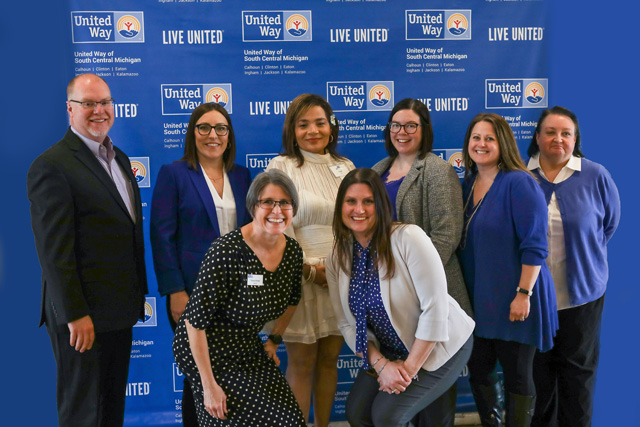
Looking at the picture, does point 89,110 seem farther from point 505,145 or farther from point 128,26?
point 505,145

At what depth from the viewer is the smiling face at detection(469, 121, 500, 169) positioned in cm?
245

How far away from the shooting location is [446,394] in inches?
94.4

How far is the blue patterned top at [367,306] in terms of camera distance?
2174 millimetres

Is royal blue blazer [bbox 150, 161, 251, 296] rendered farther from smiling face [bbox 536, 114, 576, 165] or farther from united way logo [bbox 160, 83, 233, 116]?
smiling face [bbox 536, 114, 576, 165]

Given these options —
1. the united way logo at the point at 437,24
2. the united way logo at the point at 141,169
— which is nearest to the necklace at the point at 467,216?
the united way logo at the point at 437,24

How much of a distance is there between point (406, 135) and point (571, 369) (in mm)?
1465

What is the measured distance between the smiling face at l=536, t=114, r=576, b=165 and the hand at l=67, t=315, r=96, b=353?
2246mm

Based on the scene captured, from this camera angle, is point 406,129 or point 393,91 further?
point 393,91

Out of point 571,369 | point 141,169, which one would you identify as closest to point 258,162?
point 141,169

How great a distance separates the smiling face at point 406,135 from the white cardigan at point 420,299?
0.60 meters

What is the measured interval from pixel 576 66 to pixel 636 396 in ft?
6.99

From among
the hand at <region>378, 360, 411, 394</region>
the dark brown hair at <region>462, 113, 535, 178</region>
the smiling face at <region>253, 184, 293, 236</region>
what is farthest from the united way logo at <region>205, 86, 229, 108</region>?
the hand at <region>378, 360, 411, 394</region>

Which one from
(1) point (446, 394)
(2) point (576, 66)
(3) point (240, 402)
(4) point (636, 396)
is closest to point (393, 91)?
(2) point (576, 66)

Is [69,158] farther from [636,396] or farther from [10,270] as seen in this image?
[636,396]
